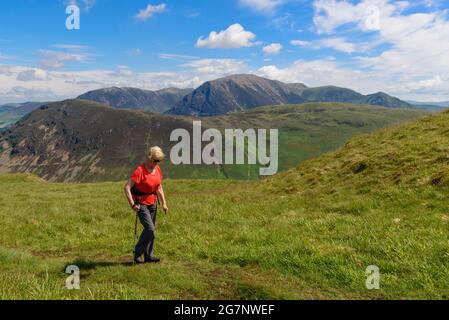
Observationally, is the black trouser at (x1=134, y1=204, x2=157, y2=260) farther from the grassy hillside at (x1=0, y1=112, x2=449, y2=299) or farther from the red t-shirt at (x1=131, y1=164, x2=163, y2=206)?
the grassy hillside at (x1=0, y1=112, x2=449, y2=299)

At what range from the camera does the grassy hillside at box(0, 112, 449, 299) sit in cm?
984

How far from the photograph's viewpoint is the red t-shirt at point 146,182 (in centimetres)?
1218

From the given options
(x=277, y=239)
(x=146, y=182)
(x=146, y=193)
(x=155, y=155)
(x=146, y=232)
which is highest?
(x=155, y=155)

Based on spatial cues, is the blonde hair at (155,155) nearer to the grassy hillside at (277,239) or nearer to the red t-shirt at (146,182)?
the red t-shirt at (146,182)

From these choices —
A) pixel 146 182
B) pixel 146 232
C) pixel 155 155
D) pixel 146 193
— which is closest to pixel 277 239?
pixel 146 232

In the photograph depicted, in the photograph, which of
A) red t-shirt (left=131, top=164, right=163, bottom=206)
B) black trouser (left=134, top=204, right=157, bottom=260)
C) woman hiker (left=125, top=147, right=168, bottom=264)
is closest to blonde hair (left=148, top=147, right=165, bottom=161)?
woman hiker (left=125, top=147, right=168, bottom=264)

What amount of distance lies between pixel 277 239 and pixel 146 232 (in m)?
4.67

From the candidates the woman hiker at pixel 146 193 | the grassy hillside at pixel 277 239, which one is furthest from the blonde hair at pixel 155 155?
the grassy hillside at pixel 277 239

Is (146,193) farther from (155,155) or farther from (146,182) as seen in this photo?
(155,155)

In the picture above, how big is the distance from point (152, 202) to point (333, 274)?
5.96 m

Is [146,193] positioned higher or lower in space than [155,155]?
lower

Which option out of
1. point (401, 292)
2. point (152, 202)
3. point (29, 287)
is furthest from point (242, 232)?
point (29, 287)

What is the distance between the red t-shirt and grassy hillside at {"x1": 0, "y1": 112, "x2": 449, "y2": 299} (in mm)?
2091

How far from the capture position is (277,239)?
45.4ft
